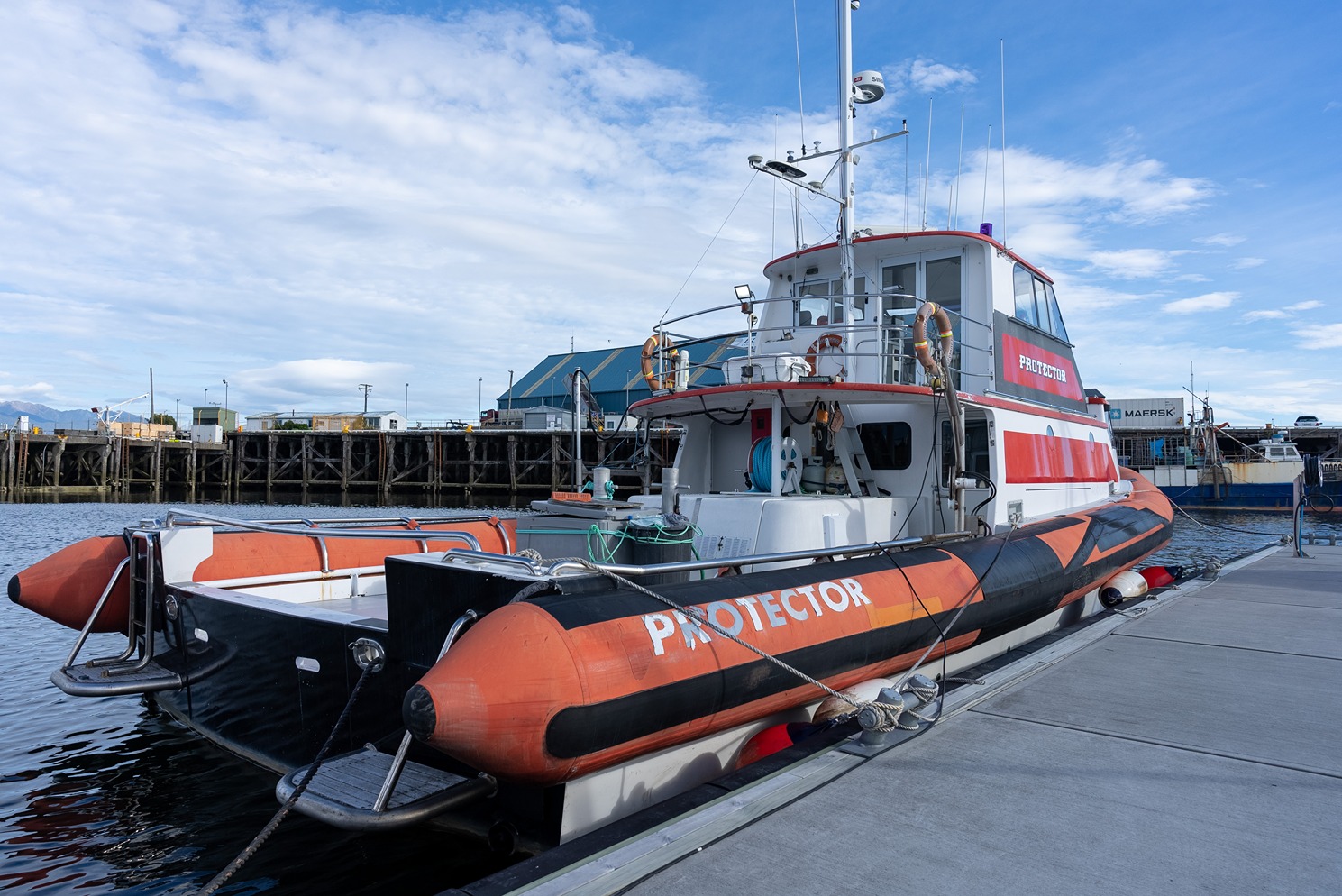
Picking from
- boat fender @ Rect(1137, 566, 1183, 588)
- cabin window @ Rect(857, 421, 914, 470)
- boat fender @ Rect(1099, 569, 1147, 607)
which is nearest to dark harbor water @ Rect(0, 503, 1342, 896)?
cabin window @ Rect(857, 421, 914, 470)

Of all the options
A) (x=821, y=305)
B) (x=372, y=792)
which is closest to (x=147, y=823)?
(x=372, y=792)

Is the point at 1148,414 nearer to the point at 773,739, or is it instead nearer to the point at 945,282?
the point at 945,282

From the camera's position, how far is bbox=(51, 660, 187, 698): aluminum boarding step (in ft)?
17.0

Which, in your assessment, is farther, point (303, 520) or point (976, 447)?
point (976, 447)

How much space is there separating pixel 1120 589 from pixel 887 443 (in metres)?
3.69

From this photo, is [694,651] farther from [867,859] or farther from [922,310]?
[922,310]

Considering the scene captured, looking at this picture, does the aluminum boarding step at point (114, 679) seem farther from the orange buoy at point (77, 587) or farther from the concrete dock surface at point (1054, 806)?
the concrete dock surface at point (1054, 806)

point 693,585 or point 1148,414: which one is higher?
point 1148,414

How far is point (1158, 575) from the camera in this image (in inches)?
481

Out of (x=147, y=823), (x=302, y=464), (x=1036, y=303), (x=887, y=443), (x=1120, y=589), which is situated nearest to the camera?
(x=147, y=823)

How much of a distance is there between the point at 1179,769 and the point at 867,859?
6.25 ft

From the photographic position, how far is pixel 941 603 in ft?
19.5

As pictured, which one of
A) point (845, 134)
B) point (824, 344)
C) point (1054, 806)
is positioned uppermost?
point (845, 134)

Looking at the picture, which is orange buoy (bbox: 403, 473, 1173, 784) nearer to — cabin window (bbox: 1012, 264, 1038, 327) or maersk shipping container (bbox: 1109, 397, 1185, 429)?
cabin window (bbox: 1012, 264, 1038, 327)
